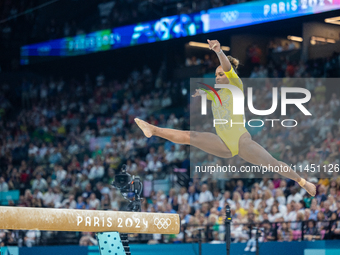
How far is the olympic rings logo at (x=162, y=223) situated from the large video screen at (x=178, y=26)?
728 centimetres

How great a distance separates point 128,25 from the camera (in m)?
14.9

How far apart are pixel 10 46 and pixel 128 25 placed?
5123 mm

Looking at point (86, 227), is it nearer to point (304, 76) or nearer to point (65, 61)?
point (304, 76)

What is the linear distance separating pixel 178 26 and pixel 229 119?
285 inches

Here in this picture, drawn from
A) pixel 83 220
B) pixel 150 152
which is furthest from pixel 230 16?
pixel 83 220

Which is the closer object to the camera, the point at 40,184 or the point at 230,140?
the point at 230,140

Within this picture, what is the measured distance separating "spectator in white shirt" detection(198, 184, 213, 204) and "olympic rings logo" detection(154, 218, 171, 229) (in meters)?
4.91

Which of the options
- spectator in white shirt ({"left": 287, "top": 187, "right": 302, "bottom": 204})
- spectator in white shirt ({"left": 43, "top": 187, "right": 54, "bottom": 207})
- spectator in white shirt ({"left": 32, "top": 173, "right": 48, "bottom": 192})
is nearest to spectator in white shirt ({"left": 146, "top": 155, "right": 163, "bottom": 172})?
spectator in white shirt ({"left": 43, "top": 187, "right": 54, "bottom": 207})

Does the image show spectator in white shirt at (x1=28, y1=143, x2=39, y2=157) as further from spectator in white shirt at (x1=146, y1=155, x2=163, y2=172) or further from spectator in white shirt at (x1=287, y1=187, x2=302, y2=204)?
spectator in white shirt at (x1=287, y1=187, x2=302, y2=204)

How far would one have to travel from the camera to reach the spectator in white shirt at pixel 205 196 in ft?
33.2

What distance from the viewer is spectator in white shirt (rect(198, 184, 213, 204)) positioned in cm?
1013

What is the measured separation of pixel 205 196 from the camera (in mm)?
10180

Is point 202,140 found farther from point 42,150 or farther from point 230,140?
point 42,150

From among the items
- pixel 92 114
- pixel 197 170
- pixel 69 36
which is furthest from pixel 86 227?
pixel 69 36
